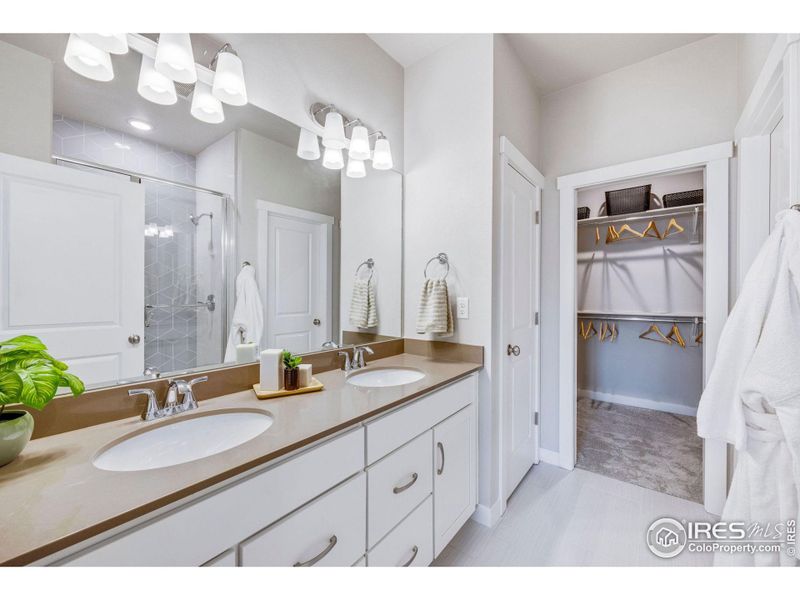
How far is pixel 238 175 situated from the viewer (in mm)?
1342

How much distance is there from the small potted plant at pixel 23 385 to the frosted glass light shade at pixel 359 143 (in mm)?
1466

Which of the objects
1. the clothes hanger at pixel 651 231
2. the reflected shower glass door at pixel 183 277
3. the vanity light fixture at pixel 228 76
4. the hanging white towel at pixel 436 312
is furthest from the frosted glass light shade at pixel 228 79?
the clothes hanger at pixel 651 231

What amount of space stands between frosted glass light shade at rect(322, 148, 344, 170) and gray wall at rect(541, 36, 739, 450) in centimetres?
149

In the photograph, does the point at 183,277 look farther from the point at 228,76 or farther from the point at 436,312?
the point at 436,312

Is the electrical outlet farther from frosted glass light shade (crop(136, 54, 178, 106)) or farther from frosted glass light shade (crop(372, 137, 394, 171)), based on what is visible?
frosted glass light shade (crop(136, 54, 178, 106))

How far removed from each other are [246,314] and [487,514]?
1.56 meters

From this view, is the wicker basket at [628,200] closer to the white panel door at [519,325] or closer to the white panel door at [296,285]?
the white panel door at [519,325]

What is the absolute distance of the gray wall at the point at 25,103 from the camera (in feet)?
2.82

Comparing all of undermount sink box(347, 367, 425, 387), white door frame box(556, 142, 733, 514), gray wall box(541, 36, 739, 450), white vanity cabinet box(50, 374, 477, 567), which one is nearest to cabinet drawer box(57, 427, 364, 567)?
white vanity cabinet box(50, 374, 477, 567)

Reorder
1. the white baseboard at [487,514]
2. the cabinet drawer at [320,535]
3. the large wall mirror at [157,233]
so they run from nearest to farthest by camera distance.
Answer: the cabinet drawer at [320,535] < the large wall mirror at [157,233] < the white baseboard at [487,514]

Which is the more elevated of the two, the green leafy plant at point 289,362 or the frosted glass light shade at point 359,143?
the frosted glass light shade at point 359,143

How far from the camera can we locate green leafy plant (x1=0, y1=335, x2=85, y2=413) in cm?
70
